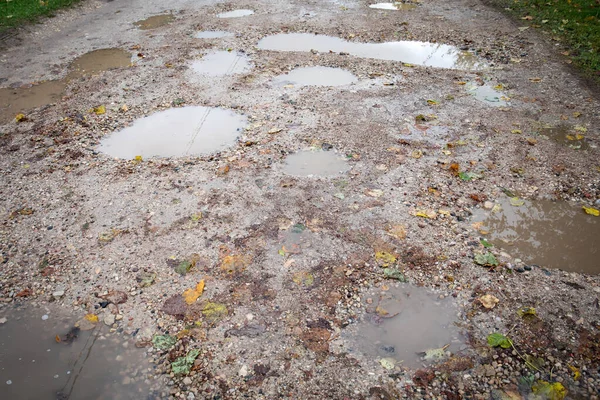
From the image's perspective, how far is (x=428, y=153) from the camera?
14.6 ft

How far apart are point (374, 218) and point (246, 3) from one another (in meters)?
8.34

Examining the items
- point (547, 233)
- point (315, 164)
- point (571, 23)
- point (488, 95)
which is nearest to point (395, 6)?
point (571, 23)

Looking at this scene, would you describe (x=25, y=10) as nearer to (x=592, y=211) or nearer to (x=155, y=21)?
(x=155, y=21)

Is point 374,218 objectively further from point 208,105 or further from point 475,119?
point 208,105

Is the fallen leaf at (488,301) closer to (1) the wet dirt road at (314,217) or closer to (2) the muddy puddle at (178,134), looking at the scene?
(1) the wet dirt road at (314,217)

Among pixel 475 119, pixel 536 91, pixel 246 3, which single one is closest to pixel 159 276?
pixel 475 119

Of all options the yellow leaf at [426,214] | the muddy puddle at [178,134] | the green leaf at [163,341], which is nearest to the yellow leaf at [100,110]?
the muddy puddle at [178,134]

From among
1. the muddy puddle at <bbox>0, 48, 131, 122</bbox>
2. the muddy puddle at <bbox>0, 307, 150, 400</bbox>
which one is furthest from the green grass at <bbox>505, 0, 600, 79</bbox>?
the muddy puddle at <bbox>0, 48, 131, 122</bbox>

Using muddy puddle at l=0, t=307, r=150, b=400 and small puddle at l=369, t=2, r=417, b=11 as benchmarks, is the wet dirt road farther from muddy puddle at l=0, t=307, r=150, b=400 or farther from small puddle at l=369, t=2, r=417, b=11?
small puddle at l=369, t=2, r=417, b=11

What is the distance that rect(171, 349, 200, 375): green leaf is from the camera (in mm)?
2494

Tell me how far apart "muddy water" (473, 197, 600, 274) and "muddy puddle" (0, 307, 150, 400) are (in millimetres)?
3014

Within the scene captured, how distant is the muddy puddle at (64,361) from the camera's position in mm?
2455

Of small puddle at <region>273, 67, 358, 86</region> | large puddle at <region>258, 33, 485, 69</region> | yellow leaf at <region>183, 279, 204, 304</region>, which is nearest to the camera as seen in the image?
yellow leaf at <region>183, 279, 204, 304</region>

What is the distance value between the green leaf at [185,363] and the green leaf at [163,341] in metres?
0.14
